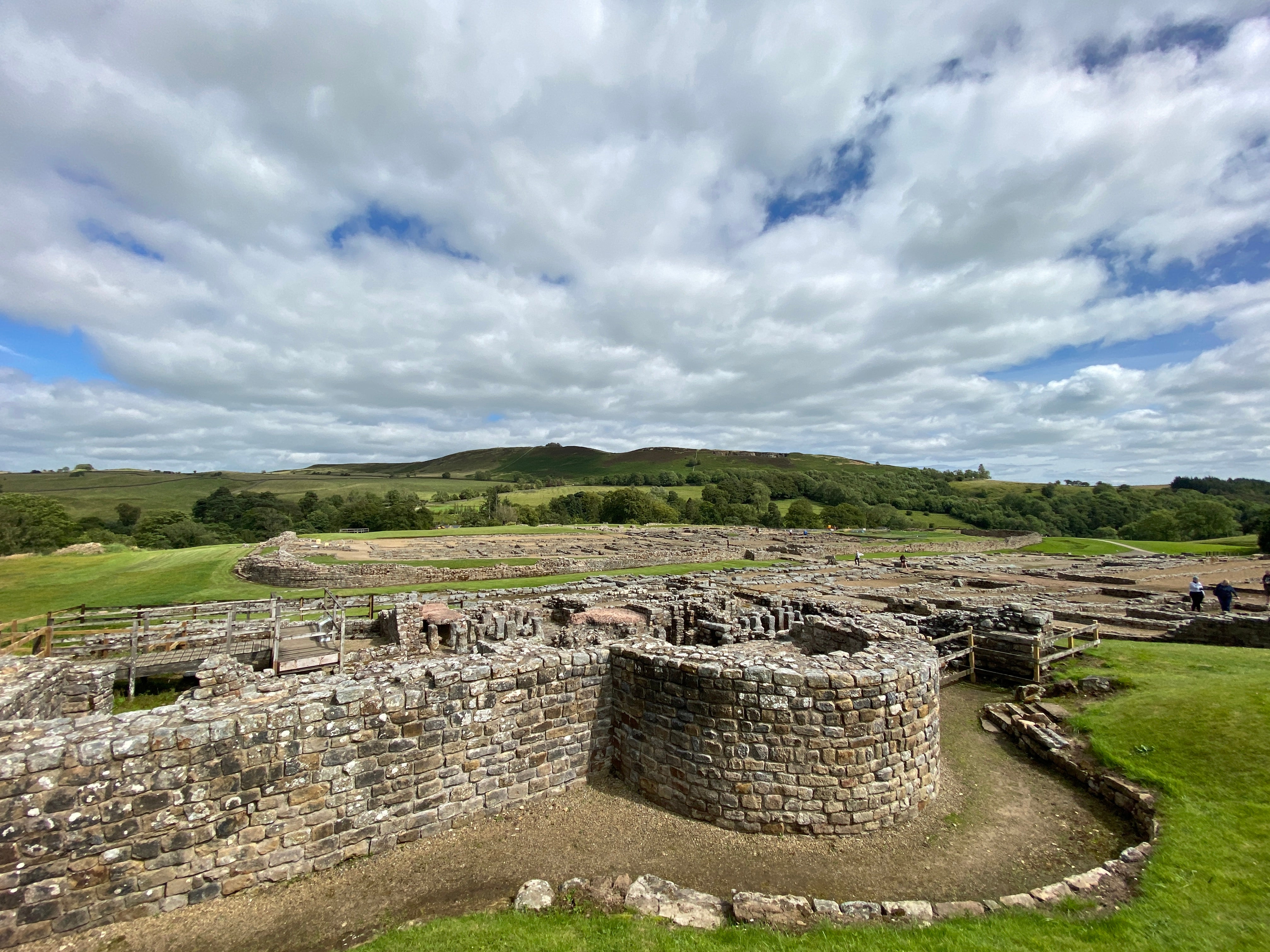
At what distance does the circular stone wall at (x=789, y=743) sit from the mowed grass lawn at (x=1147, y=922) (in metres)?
0.85

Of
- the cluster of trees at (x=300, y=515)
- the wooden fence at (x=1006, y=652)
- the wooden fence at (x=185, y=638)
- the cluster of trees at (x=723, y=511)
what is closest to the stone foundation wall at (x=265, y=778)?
the wooden fence at (x=185, y=638)

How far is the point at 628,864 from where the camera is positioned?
24.2 feet

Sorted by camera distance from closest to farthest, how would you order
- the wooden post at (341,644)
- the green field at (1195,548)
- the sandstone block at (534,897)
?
the sandstone block at (534,897) → the wooden post at (341,644) → the green field at (1195,548)

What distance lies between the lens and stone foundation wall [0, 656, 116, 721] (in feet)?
28.2

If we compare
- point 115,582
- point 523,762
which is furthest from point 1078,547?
point 115,582

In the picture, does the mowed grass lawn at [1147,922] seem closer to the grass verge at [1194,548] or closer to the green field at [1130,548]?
the green field at [1130,548]

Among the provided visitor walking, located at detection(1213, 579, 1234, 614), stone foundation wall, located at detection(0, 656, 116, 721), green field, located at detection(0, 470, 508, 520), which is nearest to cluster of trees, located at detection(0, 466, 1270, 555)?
green field, located at detection(0, 470, 508, 520)

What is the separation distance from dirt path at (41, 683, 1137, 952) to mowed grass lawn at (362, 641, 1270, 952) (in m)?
0.37

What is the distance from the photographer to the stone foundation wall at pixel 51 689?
8594 mm

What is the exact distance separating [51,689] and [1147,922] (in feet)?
55.2

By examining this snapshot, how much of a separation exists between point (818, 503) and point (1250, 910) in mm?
129646

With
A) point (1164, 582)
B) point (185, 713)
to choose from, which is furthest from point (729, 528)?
point (185, 713)

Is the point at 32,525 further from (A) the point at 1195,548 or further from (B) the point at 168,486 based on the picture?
(A) the point at 1195,548

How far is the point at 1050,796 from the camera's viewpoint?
30.6ft
